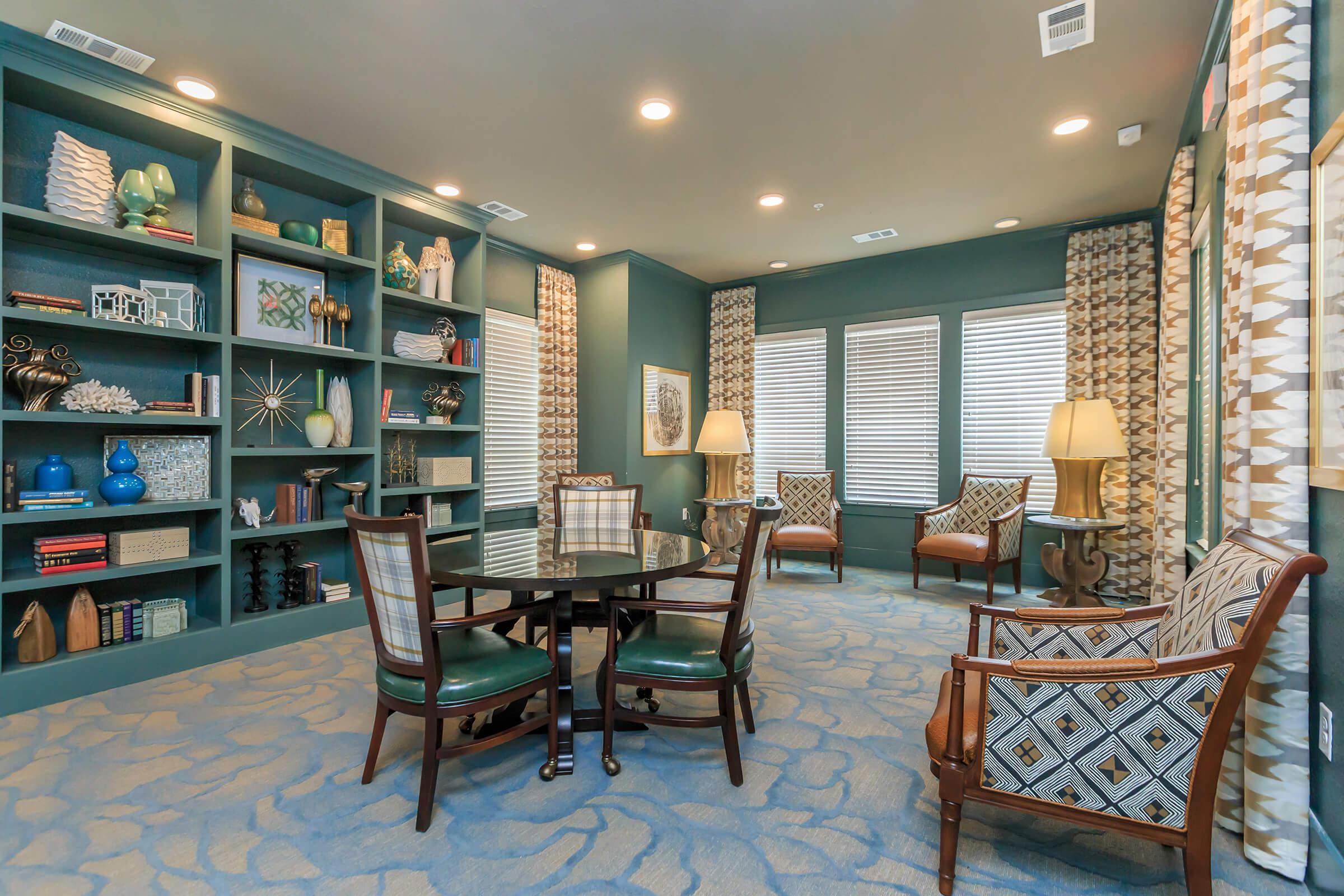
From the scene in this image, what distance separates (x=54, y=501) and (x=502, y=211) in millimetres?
3197

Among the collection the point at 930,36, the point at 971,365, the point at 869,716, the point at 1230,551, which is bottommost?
the point at 869,716

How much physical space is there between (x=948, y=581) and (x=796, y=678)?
283 centimetres

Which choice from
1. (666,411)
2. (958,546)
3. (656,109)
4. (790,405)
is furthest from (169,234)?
(958,546)

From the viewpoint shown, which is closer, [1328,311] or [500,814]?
[1328,311]

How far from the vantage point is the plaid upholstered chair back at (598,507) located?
3.82 m

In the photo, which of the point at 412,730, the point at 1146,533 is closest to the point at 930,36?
the point at 412,730

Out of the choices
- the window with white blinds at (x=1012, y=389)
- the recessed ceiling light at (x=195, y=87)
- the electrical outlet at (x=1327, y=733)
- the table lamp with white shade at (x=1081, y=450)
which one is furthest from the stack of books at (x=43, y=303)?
the window with white blinds at (x=1012, y=389)

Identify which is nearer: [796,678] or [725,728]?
[725,728]

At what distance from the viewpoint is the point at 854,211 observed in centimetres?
482

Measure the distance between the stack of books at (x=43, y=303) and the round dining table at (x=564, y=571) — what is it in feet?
7.09

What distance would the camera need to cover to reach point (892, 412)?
19.8 feet

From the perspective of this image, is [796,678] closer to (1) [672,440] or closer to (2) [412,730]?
(2) [412,730]

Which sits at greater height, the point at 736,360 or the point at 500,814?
the point at 736,360

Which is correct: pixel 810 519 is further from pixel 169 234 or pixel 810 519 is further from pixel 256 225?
pixel 169 234
